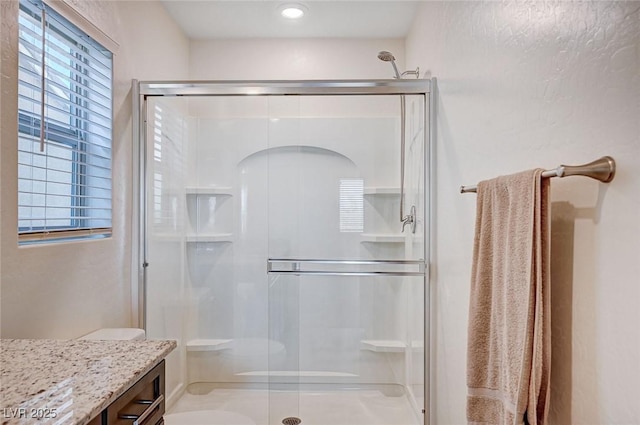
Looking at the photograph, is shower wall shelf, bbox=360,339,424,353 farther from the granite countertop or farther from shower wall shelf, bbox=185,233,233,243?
the granite countertop

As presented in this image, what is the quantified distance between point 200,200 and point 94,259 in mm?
600

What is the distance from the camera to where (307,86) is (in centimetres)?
209

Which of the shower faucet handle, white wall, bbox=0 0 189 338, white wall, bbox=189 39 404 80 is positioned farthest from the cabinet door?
white wall, bbox=189 39 404 80

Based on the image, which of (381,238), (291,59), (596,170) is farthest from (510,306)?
(291,59)

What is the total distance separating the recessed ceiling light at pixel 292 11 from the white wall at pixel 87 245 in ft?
2.50

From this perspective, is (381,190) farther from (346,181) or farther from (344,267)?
(344,267)

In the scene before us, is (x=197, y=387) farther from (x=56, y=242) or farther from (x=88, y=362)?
(x=88, y=362)

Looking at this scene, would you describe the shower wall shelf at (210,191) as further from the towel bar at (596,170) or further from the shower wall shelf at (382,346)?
the towel bar at (596,170)

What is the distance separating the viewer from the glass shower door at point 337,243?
2111 millimetres

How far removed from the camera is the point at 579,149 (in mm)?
855

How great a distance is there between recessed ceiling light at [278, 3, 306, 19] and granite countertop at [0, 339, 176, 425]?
2.15m

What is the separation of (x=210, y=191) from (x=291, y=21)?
1380 mm

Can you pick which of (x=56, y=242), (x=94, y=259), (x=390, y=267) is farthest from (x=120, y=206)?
(x=390, y=267)

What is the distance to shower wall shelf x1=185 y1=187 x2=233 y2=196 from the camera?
2109 millimetres
